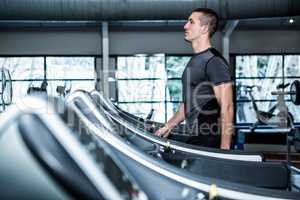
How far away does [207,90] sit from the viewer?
7.42 feet

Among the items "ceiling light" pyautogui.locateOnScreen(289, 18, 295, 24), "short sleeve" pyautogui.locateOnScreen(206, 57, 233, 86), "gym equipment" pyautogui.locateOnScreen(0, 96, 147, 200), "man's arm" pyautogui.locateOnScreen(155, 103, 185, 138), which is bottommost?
"man's arm" pyautogui.locateOnScreen(155, 103, 185, 138)

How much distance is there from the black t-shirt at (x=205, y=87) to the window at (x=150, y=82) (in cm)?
708

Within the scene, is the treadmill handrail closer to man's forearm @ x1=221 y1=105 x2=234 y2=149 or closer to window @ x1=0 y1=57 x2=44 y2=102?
man's forearm @ x1=221 y1=105 x2=234 y2=149

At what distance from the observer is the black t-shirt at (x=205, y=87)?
222 centimetres

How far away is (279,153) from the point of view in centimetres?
736

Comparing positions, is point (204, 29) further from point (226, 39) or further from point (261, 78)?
point (261, 78)

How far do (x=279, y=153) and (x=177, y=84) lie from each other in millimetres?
3026

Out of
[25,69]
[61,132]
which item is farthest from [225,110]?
[25,69]

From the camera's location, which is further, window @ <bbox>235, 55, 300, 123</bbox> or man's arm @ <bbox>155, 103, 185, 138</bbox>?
window @ <bbox>235, 55, 300, 123</bbox>

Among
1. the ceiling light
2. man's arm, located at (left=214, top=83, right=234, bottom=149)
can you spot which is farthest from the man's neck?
the ceiling light

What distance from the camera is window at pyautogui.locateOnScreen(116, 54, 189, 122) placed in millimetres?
9445

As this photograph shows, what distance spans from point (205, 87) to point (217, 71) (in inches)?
4.8

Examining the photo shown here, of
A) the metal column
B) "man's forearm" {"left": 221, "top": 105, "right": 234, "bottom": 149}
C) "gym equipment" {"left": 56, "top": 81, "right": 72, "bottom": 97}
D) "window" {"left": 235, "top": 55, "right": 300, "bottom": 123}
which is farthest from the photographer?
"window" {"left": 235, "top": 55, "right": 300, "bottom": 123}

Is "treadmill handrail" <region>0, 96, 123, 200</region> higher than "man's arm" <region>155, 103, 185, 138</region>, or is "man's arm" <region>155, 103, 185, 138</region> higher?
"treadmill handrail" <region>0, 96, 123, 200</region>
